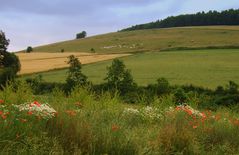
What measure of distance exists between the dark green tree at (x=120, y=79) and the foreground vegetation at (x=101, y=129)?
2261cm

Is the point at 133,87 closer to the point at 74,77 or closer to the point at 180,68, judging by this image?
the point at 74,77

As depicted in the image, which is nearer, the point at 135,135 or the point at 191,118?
the point at 135,135

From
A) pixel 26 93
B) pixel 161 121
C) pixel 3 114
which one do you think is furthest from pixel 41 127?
pixel 161 121

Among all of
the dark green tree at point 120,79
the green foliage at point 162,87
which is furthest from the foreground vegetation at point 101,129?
the dark green tree at point 120,79

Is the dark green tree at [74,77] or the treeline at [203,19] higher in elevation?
the treeline at [203,19]

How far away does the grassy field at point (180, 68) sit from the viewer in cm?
4406

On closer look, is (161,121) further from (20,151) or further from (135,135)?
(20,151)

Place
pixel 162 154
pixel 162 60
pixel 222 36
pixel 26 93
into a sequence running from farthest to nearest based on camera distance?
pixel 222 36 < pixel 162 60 < pixel 26 93 < pixel 162 154

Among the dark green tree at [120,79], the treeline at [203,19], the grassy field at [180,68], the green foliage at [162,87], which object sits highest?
the treeline at [203,19]

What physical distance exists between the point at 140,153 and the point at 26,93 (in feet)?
10.7

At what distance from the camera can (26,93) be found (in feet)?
32.3


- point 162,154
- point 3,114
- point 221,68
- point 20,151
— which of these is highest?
point 3,114

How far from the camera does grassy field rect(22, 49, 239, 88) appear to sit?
44.1 meters

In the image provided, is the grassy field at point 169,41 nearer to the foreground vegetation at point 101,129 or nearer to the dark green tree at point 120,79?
the dark green tree at point 120,79
